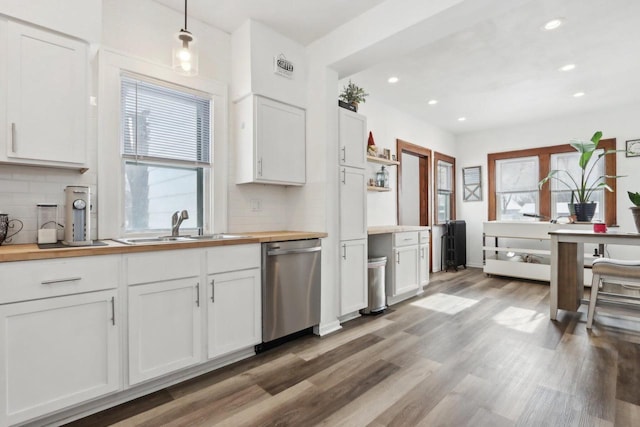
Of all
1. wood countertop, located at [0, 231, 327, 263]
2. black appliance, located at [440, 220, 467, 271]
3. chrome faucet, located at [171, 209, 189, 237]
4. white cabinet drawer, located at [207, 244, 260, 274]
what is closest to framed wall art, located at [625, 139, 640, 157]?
black appliance, located at [440, 220, 467, 271]

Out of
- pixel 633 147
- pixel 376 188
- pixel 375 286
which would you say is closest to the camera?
pixel 375 286

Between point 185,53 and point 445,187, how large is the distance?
5709mm

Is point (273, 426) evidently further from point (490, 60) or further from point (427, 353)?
point (490, 60)

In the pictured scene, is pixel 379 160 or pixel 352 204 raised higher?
pixel 379 160

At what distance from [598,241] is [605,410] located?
73.7 inches

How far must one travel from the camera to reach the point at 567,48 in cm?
333

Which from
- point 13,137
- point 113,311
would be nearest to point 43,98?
point 13,137

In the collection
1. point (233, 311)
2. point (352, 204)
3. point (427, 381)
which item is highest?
point (352, 204)

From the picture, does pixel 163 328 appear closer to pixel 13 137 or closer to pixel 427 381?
pixel 13 137

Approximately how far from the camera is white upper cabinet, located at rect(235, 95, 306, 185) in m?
2.83

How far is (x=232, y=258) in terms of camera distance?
235 centimetres

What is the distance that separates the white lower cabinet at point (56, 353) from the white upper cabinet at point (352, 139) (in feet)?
7.61

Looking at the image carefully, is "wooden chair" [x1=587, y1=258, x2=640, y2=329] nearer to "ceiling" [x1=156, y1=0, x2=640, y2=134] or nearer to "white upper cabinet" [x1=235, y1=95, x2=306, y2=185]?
"ceiling" [x1=156, y1=0, x2=640, y2=134]

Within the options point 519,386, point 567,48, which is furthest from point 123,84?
point 567,48
